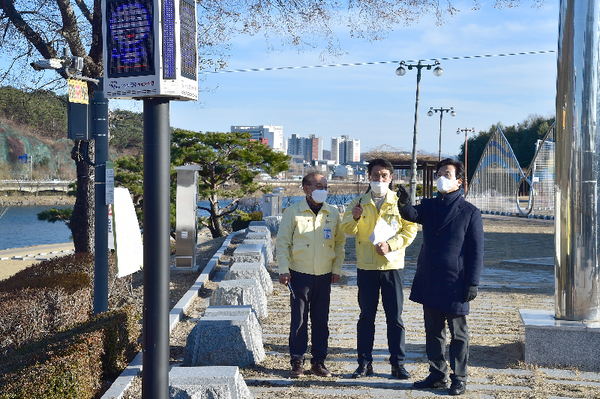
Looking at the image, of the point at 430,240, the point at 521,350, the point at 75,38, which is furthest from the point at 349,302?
the point at 75,38

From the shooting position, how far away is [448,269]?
4.58 m

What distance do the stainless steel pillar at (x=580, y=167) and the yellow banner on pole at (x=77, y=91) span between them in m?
4.91

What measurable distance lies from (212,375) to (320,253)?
1.54 meters

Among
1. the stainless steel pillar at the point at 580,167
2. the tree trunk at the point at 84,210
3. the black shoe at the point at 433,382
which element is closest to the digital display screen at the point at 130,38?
the black shoe at the point at 433,382

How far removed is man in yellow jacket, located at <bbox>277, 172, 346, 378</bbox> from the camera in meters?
5.00

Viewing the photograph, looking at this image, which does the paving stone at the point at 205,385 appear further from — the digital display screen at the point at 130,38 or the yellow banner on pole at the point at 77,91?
the yellow banner on pole at the point at 77,91

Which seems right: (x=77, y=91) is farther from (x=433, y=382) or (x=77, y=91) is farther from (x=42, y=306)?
(x=433, y=382)

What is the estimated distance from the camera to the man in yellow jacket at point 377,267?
16.0 feet

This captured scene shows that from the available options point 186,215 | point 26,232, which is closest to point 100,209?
point 186,215

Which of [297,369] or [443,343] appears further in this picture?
[297,369]

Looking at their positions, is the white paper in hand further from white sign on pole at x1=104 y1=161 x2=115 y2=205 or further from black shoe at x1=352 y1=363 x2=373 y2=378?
white sign on pole at x1=104 y1=161 x2=115 y2=205

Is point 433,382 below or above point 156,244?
below

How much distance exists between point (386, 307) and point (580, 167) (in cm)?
214

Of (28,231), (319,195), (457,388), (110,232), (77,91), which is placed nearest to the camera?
(457,388)
